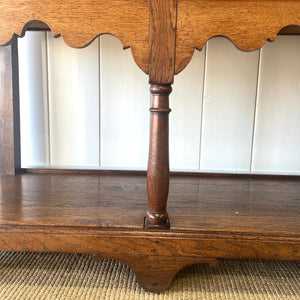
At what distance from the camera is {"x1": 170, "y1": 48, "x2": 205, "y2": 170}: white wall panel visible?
113 cm

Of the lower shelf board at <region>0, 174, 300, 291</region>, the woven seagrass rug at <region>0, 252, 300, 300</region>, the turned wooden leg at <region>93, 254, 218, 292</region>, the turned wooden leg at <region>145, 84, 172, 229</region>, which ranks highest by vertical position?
the turned wooden leg at <region>145, 84, 172, 229</region>

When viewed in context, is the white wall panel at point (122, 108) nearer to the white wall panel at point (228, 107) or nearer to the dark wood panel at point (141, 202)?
the dark wood panel at point (141, 202)

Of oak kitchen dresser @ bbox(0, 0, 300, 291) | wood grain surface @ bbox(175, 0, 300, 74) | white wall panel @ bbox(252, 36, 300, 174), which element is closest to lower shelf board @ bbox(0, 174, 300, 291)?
oak kitchen dresser @ bbox(0, 0, 300, 291)

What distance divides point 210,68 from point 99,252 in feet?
A: 2.40

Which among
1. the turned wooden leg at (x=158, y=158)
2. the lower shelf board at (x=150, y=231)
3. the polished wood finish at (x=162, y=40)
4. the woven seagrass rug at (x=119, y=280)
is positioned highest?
the polished wood finish at (x=162, y=40)

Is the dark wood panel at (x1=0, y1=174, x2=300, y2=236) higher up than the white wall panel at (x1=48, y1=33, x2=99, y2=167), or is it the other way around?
the white wall panel at (x1=48, y1=33, x2=99, y2=167)

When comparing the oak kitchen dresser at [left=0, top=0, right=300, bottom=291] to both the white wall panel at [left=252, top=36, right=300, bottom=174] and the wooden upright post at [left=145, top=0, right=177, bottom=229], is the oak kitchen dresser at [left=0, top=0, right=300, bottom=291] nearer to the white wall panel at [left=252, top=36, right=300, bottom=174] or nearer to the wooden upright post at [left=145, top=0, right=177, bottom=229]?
the wooden upright post at [left=145, top=0, right=177, bottom=229]

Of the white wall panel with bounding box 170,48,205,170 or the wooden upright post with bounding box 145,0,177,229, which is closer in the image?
the wooden upright post with bounding box 145,0,177,229

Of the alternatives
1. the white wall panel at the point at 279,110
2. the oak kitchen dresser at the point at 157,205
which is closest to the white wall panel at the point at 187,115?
the white wall panel at the point at 279,110

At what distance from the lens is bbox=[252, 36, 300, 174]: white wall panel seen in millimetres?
1117

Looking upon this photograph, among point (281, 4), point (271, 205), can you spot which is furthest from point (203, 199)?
point (281, 4)

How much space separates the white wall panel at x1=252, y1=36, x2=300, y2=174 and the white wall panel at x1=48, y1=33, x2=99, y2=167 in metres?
0.59

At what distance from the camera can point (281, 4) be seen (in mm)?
661

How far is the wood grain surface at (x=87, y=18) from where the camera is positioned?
0.67m
